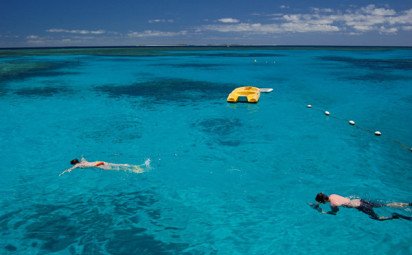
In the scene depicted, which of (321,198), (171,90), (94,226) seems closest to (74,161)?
(94,226)

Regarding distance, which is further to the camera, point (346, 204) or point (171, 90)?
point (171, 90)

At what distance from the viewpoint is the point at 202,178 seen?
13.2 metres

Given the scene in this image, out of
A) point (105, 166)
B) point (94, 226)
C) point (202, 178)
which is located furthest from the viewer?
point (105, 166)

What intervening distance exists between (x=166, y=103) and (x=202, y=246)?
19.8 m

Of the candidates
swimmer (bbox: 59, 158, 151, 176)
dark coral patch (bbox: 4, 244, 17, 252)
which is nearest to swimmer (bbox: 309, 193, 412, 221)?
swimmer (bbox: 59, 158, 151, 176)

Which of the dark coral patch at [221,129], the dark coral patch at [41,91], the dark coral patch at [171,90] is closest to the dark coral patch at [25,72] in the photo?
the dark coral patch at [41,91]

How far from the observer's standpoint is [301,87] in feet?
120

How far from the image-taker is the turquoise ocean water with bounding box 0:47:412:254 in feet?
30.2

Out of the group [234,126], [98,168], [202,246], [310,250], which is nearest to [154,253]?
[202,246]

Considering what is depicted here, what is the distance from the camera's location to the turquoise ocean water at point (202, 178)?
9.22 m

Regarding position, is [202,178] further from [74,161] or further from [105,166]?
[74,161]

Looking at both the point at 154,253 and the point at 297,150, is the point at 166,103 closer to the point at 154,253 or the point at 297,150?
the point at 297,150

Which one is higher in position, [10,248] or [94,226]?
[94,226]

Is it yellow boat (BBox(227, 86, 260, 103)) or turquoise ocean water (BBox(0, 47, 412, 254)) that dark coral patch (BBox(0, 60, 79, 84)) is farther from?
yellow boat (BBox(227, 86, 260, 103))
